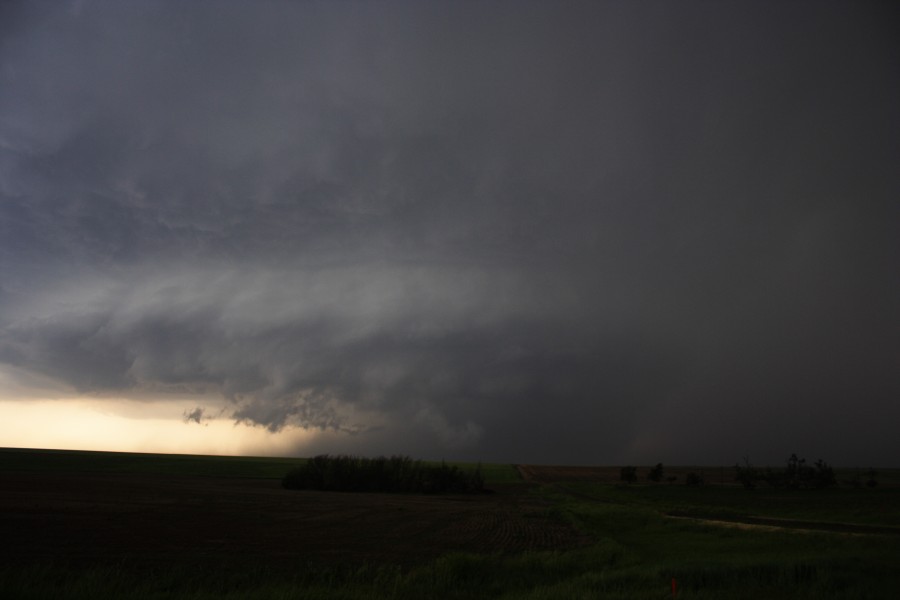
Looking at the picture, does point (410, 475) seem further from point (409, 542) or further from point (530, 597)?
point (530, 597)

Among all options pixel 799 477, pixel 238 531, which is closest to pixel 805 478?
pixel 799 477

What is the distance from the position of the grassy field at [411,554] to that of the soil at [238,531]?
13cm

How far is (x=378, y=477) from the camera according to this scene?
102m

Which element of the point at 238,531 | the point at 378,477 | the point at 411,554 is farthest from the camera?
the point at 378,477

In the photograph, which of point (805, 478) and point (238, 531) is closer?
point (238, 531)

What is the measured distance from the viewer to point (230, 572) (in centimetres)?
2183

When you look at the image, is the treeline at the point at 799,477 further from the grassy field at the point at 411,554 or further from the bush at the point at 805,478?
the grassy field at the point at 411,554

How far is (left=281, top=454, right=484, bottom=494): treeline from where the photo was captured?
98.5 m

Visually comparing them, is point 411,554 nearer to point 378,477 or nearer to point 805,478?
point 378,477

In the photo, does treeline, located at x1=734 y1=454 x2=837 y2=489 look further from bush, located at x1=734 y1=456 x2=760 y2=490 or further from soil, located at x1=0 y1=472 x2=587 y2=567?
soil, located at x1=0 y1=472 x2=587 y2=567

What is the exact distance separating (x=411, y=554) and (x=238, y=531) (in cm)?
1268

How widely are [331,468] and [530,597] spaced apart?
89121 millimetres

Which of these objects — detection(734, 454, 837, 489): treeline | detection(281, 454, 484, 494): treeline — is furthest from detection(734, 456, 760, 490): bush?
detection(281, 454, 484, 494): treeline

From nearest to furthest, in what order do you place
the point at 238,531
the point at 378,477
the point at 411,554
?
the point at 411,554, the point at 238,531, the point at 378,477
